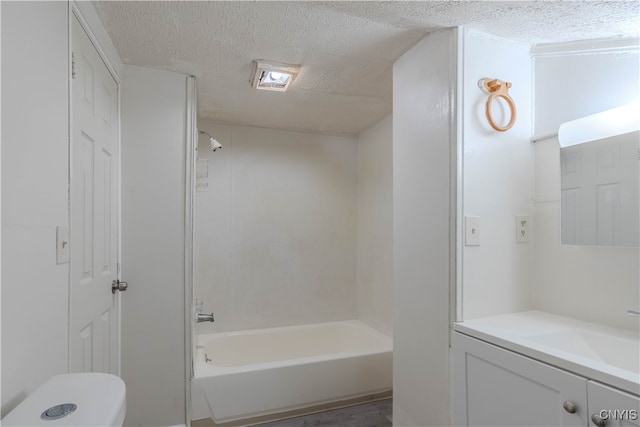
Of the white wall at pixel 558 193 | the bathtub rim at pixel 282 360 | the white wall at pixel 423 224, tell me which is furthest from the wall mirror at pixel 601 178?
the bathtub rim at pixel 282 360

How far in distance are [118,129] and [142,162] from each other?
207 millimetres

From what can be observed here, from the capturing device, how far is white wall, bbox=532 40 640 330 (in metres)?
1.34

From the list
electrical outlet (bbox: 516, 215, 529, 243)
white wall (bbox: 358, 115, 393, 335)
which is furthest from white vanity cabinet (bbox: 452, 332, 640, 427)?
white wall (bbox: 358, 115, 393, 335)

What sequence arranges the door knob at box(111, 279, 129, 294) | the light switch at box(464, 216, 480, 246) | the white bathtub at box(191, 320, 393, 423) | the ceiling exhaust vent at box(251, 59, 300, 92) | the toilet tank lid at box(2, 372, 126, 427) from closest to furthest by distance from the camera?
the toilet tank lid at box(2, 372, 126, 427) < the light switch at box(464, 216, 480, 246) < the door knob at box(111, 279, 129, 294) < the ceiling exhaust vent at box(251, 59, 300, 92) < the white bathtub at box(191, 320, 393, 423)

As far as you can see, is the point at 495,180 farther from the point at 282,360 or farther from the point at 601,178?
the point at 282,360

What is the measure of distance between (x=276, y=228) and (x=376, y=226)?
35.9 inches

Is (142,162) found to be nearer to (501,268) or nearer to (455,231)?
(455,231)

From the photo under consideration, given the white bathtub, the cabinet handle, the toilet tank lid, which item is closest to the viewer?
the toilet tank lid

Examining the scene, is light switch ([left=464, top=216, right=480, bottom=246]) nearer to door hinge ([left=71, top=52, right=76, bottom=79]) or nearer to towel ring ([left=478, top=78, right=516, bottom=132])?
towel ring ([left=478, top=78, right=516, bottom=132])

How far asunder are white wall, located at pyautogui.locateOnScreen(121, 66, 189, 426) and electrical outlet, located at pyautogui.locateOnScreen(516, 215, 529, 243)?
1.77 m

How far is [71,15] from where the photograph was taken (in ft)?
4.00

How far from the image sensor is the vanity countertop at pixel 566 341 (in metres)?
1.02

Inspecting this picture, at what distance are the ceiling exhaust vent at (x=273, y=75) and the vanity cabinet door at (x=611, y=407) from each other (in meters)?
1.87

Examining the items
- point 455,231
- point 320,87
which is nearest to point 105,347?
point 455,231
